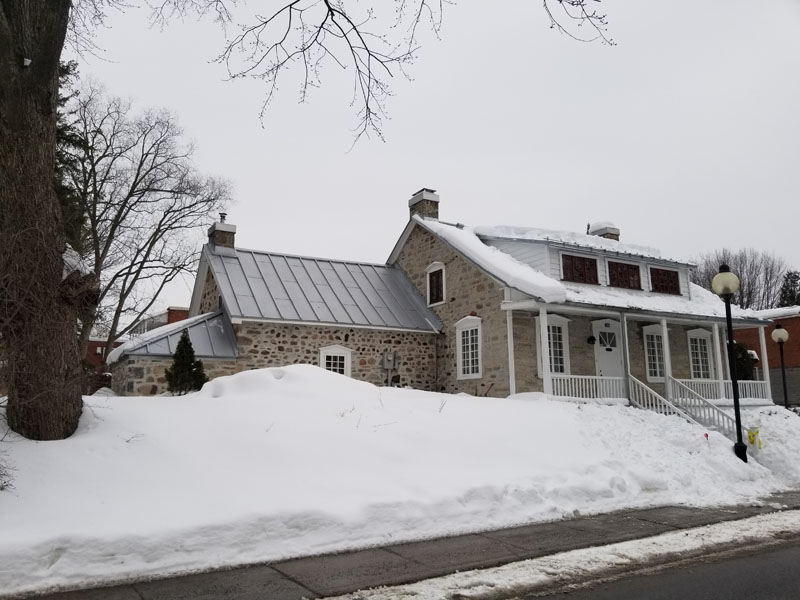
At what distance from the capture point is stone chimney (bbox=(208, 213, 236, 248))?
18906 mm

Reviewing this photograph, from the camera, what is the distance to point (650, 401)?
16.1 metres

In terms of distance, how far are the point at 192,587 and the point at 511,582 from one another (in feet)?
8.87

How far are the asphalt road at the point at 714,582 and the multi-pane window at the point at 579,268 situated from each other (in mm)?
12182

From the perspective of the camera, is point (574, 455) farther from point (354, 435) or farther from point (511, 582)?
point (511, 582)

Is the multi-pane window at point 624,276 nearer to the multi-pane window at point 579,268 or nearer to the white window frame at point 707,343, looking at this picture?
the multi-pane window at point 579,268

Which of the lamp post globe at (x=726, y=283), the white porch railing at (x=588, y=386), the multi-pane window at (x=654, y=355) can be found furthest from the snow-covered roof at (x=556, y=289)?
the lamp post globe at (x=726, y=283)

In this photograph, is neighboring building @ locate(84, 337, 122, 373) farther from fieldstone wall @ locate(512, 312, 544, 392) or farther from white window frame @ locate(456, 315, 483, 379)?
fieldstone wall @ locate(512, 312, 544, 392)

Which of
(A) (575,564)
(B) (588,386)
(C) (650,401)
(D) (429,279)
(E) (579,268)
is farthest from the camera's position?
(D) (429,279)

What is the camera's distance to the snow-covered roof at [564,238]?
18016mm

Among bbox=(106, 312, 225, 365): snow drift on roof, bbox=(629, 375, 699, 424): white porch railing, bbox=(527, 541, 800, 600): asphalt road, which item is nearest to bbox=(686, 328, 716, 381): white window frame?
bbox=(629, 375, 699, 424): white porch railing

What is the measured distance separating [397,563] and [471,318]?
1167 centimetres

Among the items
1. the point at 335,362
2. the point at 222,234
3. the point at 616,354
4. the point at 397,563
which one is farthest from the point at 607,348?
the point at 397,563

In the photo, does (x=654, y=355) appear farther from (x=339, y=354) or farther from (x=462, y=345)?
(x=339, y=354)

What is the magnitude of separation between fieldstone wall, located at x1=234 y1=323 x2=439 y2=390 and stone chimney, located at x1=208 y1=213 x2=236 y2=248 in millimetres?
4052
